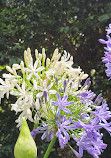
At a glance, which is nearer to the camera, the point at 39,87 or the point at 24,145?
the point at 24,145

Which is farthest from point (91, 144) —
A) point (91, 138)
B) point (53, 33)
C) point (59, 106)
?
point (53, 33)

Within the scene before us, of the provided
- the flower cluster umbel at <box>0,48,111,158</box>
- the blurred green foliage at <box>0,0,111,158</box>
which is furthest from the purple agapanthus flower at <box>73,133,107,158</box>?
the blurred green foliage at <box>0,0,111,158</box>

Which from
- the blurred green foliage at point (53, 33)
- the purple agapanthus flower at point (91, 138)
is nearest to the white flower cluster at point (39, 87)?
the purple agapanthus flower at point (91, 138)

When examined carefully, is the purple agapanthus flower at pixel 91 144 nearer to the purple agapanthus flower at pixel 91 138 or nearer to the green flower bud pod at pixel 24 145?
the purple agapanthus flower at pixel 91 138

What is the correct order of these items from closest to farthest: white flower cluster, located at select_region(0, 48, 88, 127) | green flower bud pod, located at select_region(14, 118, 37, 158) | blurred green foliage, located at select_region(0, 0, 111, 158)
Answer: green flower bud pod, located at select_region(14, 118, 37, 158) < white flower cluster, located at select_region(0, 48, 88, 127) < blurred green foliage, located at select_region(0, 0, 111, 158)

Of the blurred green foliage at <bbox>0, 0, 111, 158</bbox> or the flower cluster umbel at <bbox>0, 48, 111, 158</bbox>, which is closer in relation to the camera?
the flower cluster umbel at <bbox>0, 48, 111, 158</bbox>

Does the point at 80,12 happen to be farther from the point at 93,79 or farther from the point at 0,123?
the point at 0,123

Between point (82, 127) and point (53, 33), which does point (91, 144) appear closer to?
point (82, 127)

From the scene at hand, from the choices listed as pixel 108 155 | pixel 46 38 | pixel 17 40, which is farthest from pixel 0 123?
pixel 108 155

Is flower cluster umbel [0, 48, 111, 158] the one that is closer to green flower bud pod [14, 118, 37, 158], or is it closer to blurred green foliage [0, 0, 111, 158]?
green flower bud pod [14, 118, 37, 158]
